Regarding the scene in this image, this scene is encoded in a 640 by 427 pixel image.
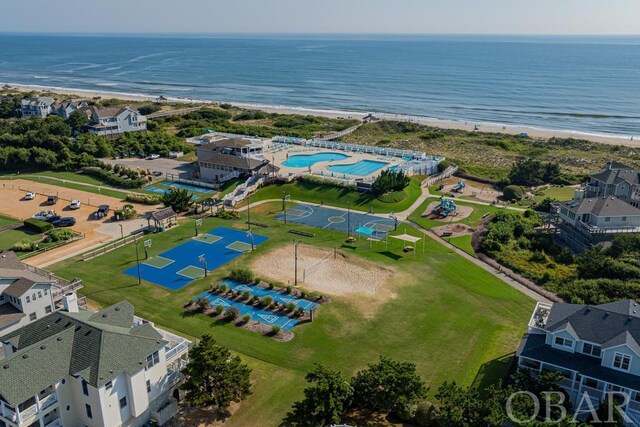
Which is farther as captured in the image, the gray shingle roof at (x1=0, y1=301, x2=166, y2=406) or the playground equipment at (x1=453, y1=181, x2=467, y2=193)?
the playground equipment at (x1=453, y1=181, x2=467, y2=193)

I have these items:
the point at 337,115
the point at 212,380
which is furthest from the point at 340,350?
the point at 337,115

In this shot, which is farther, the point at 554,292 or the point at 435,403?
the point at 554,292

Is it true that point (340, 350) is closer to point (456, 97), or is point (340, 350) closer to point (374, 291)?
point (374, 291)

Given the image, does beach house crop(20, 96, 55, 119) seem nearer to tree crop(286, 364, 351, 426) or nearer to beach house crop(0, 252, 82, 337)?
beach house crop(0, 252, 82, 337)

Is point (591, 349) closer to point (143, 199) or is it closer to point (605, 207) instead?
point (605, 207)

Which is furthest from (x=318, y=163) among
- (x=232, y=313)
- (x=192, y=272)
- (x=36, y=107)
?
(x=36, y=107)

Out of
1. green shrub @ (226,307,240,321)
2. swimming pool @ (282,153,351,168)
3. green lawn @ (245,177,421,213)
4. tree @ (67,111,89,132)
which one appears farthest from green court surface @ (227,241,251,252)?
tree @ (67,111,89,132)
